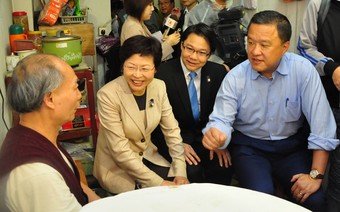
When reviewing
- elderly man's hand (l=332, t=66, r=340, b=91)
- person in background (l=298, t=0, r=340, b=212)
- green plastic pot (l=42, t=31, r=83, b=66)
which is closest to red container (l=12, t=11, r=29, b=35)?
green plastic pot (l=42, t=31, r=83, b=66)

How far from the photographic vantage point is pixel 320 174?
191cm

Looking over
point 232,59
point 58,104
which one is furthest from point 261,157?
point 58,104

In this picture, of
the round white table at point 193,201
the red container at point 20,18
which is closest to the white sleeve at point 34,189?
the round white table at point 193,201

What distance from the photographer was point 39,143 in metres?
1.27

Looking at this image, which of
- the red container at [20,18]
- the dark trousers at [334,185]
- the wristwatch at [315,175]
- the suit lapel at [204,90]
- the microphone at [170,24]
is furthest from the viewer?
the microphone at [170,24]

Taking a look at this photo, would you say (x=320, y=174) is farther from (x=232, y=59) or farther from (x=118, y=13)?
(x=118, y=13)

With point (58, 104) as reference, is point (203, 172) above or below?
below

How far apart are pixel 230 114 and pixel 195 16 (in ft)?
5.36

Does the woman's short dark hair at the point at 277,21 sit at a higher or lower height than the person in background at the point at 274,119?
higher

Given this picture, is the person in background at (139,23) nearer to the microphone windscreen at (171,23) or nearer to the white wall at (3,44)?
the microphone windscreen at (171,23)

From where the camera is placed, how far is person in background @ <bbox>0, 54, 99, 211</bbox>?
1.18 m

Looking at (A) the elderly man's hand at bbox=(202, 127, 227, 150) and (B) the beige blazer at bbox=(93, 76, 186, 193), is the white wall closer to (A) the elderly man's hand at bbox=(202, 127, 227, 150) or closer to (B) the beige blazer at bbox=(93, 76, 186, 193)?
(B) the beige blazer at bbox=(93, 76, 186, 193)

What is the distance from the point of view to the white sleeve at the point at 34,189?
46.1 inches

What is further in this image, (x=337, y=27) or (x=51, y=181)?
(x=337, y=27)
